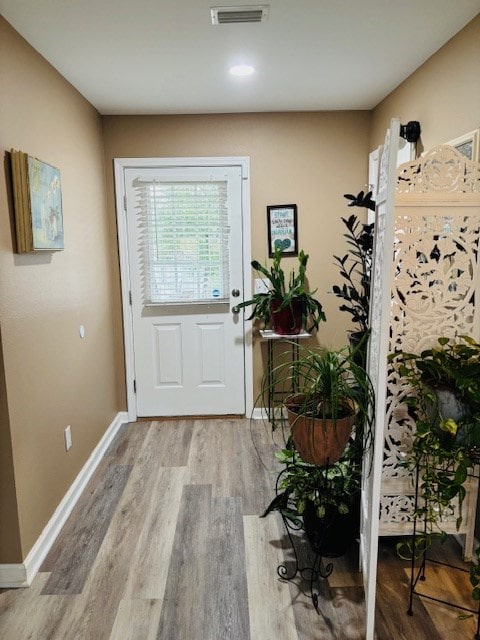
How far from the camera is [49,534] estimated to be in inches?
90.3

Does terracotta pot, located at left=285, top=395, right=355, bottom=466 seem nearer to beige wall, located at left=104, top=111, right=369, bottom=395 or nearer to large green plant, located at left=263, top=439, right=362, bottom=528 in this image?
large green plant, located at left=263, top=439, right=362, bottom=528

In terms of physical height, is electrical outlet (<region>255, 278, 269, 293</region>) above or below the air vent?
below

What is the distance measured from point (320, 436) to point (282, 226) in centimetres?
219

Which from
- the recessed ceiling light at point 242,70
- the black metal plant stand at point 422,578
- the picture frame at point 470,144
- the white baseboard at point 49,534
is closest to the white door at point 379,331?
the black metal plant stand at point 422,578

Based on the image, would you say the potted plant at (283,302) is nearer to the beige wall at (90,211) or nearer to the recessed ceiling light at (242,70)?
the beige wall at (90,211)

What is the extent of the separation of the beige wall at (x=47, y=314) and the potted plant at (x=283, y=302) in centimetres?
115

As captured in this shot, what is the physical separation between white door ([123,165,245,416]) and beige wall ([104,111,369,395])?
0.50 feet

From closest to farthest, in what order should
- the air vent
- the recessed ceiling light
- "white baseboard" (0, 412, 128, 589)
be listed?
the air vent, "white baseboard" (0, 412, 128, 589), the recessed ceiling light

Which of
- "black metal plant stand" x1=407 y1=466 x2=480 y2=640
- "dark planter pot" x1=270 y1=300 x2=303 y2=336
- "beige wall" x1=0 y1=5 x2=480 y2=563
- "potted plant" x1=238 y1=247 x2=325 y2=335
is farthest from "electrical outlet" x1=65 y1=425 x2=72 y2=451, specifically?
"black metal plant stand" x1=407 y1=466 x2=480 y2=640

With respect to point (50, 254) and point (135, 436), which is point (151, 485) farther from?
point (50, 254)

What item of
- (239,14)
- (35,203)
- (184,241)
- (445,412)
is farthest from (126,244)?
(445,412)

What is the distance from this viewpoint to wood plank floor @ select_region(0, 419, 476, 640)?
1.77 m

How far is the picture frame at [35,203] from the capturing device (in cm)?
202

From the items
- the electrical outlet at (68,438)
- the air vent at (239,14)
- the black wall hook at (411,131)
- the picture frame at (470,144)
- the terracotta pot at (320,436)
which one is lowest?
the electrical outlet at (68,438)
